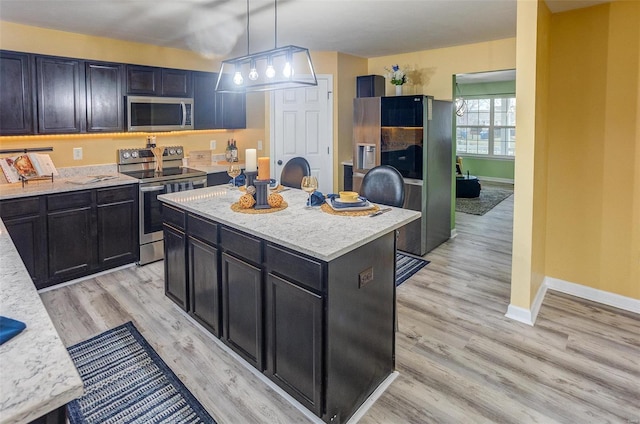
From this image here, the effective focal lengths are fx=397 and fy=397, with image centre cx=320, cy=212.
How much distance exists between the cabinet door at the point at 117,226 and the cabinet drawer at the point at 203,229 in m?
1.62

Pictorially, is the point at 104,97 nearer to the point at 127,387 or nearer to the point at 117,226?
the point at 117,226

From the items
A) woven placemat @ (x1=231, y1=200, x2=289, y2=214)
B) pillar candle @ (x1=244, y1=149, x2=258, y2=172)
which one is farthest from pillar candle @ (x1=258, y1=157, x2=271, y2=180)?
woven placemat @ (x1=231, y1=200, x2=289, y2=214)

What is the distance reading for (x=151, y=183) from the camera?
13.7 ft

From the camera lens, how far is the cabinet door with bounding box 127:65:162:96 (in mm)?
4227

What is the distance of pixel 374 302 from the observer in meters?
2.22

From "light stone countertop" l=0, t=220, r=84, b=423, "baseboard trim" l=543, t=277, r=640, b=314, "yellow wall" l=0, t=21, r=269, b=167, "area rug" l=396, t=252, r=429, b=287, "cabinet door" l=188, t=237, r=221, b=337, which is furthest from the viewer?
"area rug" l=396, t=252, r=429, b=287

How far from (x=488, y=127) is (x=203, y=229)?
30.5 feet

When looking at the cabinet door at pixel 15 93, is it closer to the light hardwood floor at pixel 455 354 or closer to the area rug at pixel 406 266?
the light hardwood floor at pixel 455 354

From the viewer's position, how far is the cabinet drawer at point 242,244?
7.24 feet

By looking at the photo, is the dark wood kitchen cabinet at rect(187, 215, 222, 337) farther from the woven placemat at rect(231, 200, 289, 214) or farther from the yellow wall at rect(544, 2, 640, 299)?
the yellow wall at rect(544, 2, 640, 299)

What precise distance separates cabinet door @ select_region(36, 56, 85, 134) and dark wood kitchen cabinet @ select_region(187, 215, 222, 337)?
6.74 ft

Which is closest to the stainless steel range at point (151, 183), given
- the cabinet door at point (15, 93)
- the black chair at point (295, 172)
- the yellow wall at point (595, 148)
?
the cabinet door at point (15, 93)

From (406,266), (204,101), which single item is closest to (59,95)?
(204,101)

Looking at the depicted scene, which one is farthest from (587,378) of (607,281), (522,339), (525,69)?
(525,69)
